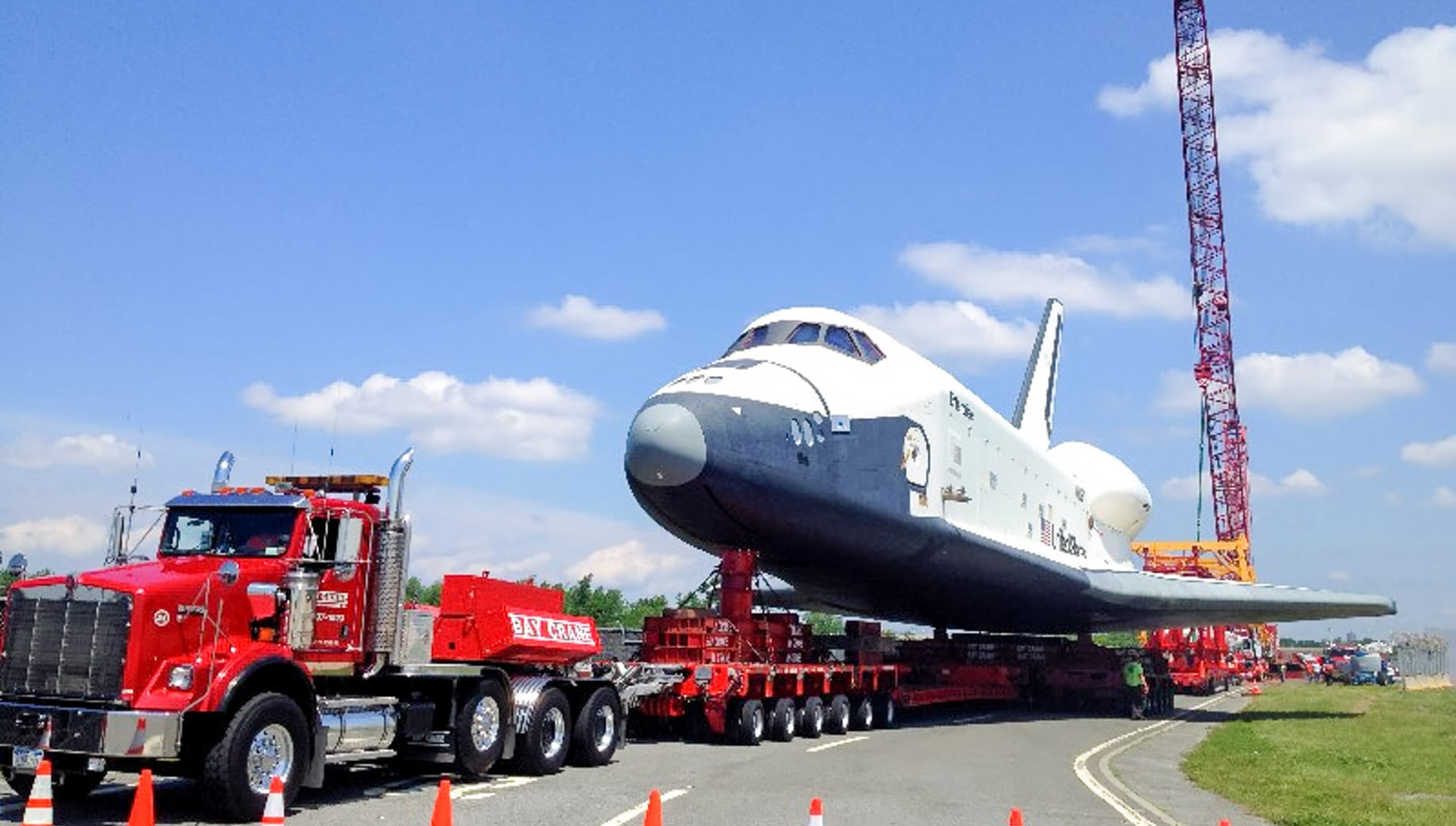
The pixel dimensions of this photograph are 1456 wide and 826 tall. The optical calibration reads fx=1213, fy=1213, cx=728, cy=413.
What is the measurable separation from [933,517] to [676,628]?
550 centimetres

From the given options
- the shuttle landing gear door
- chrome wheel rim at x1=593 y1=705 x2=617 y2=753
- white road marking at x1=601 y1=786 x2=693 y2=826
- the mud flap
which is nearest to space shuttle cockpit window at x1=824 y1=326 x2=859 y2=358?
chrome wheel rim at x1=593 y1=705 x2=617 y2=753

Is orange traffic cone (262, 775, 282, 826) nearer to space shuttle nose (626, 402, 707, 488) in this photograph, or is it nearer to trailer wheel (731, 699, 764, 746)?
space shuttle nose (626, 402, 707, 488)

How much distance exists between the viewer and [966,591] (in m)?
24.9

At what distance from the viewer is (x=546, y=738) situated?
14023 mm

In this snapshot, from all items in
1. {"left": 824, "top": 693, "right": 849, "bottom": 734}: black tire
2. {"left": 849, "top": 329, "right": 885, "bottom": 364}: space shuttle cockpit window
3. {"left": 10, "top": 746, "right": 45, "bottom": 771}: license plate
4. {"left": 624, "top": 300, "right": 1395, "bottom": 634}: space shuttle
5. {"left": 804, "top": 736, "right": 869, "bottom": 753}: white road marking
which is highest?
Result: {"left": 849, "top": 329, "right": 885, "bottom": 364}: space shuttle cockpit window

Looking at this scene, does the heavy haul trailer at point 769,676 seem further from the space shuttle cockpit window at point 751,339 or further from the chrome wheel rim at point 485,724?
the space shuttle cockpit window at point 751,339

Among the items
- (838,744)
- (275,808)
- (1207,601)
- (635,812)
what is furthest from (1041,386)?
(275,808)

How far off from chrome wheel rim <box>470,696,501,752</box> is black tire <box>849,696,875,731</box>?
9.86 metres

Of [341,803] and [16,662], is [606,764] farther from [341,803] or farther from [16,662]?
[16,662]

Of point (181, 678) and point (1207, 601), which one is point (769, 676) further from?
point (1207, 601)

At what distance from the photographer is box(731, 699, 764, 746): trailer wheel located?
706 inches

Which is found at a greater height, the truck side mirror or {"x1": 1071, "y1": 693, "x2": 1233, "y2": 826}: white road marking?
the truck side mirror

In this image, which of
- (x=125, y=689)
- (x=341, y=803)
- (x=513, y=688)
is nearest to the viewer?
(x=125, y=689)

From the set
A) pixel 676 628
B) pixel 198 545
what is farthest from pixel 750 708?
pixel 198 545
